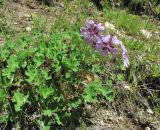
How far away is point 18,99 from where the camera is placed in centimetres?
302

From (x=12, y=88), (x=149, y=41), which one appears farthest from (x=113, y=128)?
(x=149, y=41)

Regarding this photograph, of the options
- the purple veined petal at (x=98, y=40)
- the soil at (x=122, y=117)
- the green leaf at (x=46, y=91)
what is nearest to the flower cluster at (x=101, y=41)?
A: the purple veined petal at (x=98, y=40)

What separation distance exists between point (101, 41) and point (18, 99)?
734mm

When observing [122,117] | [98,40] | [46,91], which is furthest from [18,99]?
[122,117]

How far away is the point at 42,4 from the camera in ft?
14.9

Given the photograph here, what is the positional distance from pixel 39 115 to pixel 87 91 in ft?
1.38

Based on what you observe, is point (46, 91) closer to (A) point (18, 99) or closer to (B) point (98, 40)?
(A) point (18, 99)

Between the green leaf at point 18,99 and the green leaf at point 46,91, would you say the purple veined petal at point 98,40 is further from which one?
the green leaf at point 18,99

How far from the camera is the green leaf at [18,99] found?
2.98 meters

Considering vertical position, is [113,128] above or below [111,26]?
below

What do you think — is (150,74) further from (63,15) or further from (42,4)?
(42,4)

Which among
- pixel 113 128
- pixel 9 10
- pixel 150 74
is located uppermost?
pixel 9 10

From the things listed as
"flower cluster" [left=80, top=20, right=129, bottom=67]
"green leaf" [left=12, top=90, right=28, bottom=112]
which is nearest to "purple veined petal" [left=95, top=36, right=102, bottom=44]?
"flower cluster" [left=80, top=20, right=129, bottom=67]

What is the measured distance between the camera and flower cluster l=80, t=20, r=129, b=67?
293cm
